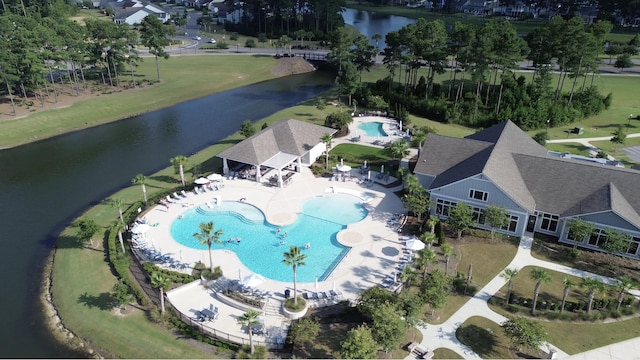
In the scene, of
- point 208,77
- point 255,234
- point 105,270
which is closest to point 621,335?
point 255,234

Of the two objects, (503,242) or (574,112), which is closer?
(503,242)

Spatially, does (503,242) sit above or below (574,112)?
below

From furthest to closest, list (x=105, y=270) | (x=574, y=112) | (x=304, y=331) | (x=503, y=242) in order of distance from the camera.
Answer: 1. (x=574, y=112)
2. (x=503, y=242)
3. (x=105, y=270)
4. (x=304, y=331)

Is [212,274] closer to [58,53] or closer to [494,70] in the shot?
[494,70]

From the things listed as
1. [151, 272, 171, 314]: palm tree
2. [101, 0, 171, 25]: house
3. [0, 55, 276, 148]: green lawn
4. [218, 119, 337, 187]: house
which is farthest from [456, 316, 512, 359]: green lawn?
[101, 0, 171, 25]: house

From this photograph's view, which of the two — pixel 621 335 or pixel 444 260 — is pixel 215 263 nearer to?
pixel 444 260

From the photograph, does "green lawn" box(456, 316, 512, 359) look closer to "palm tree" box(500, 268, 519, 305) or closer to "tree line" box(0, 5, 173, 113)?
"palm tree" box(500, 268, 519, 305)
